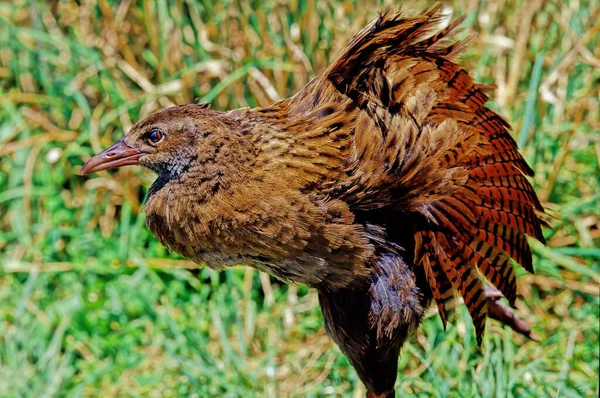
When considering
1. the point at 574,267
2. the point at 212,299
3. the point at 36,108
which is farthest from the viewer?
the point at 36,108

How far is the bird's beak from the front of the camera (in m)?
2.61

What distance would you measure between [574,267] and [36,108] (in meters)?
2.54

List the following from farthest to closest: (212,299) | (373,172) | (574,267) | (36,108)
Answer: (36,108)
(212,299)
(574,267)
(373,172)

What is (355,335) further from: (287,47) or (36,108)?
(36,108)

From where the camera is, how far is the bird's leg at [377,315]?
2.65 meters

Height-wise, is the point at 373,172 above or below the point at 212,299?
above

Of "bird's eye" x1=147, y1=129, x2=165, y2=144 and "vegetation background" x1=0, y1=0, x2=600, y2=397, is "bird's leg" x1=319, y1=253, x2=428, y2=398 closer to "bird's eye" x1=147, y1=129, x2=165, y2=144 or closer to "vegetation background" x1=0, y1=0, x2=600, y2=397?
"vegetation background" x1=0, y1=0, x2=600, y2=397

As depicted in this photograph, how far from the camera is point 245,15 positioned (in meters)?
4.15

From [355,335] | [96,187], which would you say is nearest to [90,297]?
[96,187]

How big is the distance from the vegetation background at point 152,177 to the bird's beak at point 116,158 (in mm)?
1047

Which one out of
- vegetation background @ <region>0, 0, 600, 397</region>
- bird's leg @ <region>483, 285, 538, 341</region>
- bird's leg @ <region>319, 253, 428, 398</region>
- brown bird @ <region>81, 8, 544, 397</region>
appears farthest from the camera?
vegetation background @ <region>0, 0, 600, 397</region>

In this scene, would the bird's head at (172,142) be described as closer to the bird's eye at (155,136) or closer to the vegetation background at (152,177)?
the bird's eye at (155,136)

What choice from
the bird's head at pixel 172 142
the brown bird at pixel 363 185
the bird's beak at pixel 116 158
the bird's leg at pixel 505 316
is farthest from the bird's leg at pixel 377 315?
the bird's beak at pixel 116 158

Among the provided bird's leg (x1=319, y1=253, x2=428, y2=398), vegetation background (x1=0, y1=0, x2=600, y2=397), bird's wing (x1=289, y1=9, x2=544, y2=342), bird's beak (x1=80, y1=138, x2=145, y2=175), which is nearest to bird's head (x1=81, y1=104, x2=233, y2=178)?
bird's beak (x1=80, y1=138, x2=145, y2=175)
